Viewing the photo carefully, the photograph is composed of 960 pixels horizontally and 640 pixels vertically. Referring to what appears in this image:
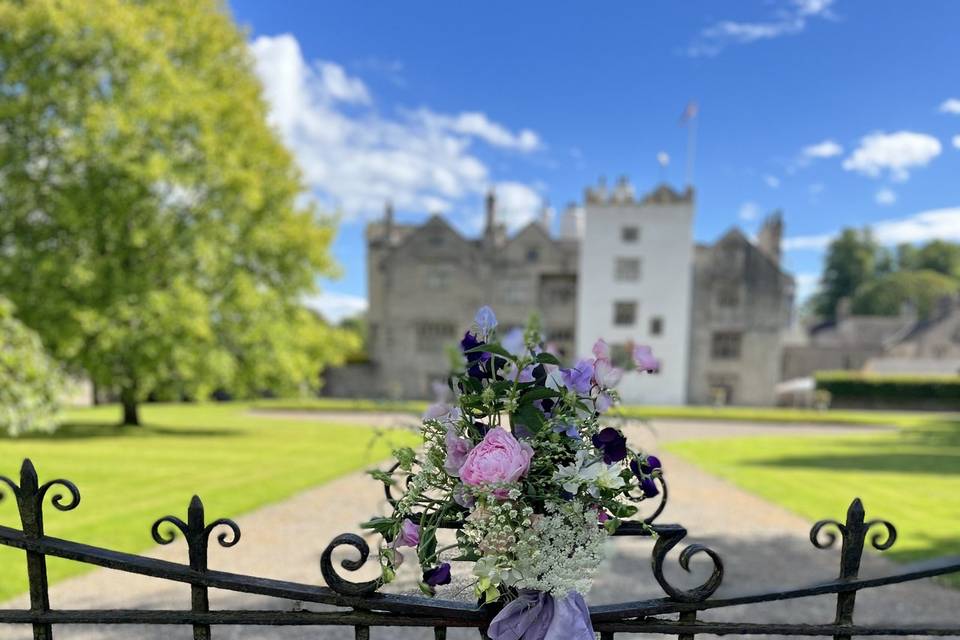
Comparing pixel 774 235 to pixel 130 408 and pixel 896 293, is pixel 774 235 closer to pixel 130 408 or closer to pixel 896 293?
pixel 130 408

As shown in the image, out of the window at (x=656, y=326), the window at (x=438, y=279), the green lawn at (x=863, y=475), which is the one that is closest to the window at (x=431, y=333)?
the window at (x=438, y=279)

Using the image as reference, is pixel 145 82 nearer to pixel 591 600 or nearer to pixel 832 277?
pixel 591 600

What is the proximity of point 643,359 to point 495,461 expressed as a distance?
2.07 feet

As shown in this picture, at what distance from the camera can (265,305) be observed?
17.4 meters

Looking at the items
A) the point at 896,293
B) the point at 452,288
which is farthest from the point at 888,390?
the point at 896,293

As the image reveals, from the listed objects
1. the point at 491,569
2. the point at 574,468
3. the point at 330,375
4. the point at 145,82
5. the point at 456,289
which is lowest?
the point at 330,375

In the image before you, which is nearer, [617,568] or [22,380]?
[617,568]

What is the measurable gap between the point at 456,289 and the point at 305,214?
18076mm

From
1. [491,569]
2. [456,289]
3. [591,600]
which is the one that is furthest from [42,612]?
[456,289]

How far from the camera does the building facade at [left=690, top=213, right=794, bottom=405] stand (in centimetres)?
3497

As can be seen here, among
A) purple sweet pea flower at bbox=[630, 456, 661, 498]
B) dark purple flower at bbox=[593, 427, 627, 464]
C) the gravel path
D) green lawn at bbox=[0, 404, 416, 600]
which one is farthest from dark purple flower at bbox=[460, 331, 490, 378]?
the gravel path

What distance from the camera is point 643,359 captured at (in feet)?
5.69

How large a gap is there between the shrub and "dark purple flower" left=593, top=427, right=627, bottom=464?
856cm

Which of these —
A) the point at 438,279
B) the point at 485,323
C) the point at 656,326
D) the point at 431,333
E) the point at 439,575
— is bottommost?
→ the point at 439,575
